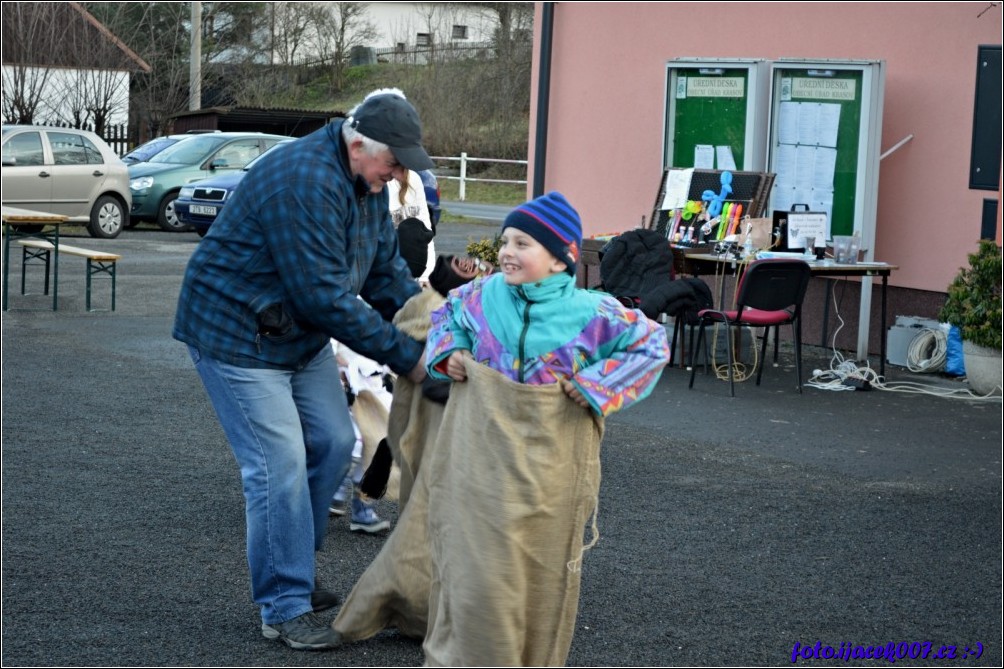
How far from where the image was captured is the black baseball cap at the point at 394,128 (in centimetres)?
441

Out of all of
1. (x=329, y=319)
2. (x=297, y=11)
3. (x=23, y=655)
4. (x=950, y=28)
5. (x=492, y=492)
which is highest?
(x=297, y=11)

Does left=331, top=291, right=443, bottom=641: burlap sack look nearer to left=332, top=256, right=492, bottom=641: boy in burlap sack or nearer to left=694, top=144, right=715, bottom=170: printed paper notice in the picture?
left=332, top=256, right=492, bottom=641: boy in burlap sack

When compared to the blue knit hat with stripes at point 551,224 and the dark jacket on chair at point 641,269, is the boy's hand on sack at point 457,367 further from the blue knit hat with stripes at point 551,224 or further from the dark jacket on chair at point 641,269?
the dark jacket on chair at point 641,269

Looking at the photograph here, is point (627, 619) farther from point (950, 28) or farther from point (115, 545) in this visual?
point (950, 28)

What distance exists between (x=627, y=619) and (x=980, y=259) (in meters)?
6.16

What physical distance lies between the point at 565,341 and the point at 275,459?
3.62ft

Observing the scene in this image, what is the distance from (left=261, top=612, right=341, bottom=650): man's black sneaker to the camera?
15.3ft

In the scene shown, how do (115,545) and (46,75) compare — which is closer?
(115,545)

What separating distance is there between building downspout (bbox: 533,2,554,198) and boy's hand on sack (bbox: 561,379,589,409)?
1145 cm

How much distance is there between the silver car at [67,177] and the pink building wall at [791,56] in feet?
29.4

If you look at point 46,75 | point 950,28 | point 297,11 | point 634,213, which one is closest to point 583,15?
point 634,213

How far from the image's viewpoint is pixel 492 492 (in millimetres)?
3947

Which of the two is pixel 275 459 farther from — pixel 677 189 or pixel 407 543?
pixel 677 189

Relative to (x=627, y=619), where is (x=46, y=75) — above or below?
above
